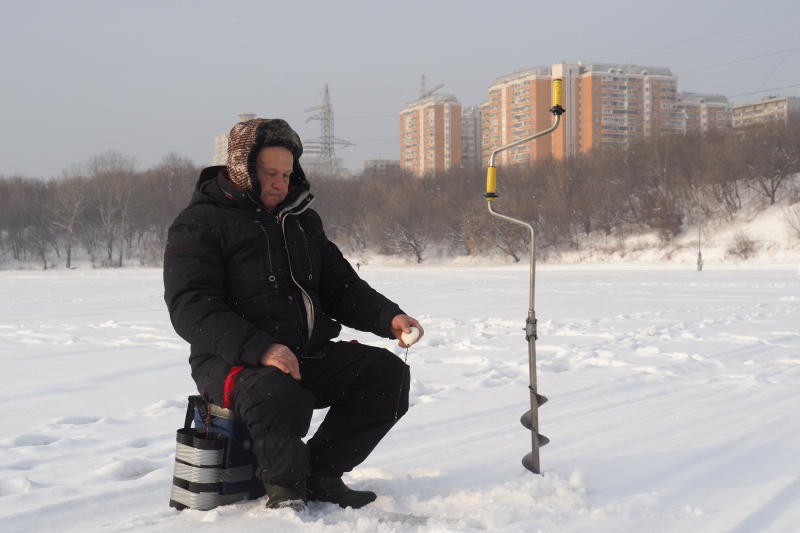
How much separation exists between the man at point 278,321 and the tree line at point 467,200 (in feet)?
157

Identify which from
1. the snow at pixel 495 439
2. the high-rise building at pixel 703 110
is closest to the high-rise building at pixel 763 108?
the high-rise building at pixel 703 110

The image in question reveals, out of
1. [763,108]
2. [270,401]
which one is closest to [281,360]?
[270,401]

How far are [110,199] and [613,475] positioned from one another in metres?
68.6

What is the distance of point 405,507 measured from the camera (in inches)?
113

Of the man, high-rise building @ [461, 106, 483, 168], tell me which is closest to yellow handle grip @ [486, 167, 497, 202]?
the man

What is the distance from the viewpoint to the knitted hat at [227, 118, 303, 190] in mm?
2957

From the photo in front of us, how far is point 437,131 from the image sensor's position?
85.8 m

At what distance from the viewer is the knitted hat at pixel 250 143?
9.70 ft

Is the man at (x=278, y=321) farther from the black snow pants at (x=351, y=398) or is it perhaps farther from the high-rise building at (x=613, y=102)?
the high-rise building at (x=613, y=102)

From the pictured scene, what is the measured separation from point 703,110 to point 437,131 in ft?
90.3

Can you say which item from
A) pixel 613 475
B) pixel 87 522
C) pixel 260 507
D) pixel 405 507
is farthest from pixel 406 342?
pixel 87 522

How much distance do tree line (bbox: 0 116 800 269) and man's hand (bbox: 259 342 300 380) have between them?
48.3 metres

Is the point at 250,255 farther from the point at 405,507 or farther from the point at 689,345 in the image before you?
the point at 689,345

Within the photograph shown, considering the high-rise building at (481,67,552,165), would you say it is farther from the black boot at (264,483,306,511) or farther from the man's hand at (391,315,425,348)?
the black boot at (264,483,306,511)
